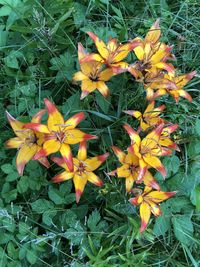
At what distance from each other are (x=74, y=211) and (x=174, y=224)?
0.34 metres

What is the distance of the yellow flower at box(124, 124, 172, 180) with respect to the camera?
132cm

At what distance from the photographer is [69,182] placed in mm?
1494

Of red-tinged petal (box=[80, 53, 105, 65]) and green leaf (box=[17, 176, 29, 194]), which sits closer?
red-tinged petal (box=[80, 53, 105, 65])

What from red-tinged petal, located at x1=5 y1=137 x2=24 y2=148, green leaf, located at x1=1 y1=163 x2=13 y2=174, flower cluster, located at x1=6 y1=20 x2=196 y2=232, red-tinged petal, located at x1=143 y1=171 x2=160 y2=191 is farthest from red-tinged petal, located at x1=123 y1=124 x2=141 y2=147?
green leaf, located at x1=1 y1=163 x2=13 y2=174

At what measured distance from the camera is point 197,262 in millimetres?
1572

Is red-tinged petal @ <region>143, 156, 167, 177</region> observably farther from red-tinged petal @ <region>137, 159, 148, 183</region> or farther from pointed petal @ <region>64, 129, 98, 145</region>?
pointed petal @ <region>64, 129, 98, 145</region>

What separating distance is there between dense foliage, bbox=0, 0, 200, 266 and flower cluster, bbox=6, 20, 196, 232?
0.33 ft

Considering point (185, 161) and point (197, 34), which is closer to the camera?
point (185, 161)

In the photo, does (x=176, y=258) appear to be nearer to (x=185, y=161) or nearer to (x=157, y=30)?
(x=185, y=161)

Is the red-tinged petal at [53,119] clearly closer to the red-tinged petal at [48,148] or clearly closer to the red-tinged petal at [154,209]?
the red-tinged petal at [48,148]

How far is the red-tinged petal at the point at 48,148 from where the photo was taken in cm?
124

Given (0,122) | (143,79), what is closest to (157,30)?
(143,79)

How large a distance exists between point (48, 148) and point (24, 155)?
92 millimetres

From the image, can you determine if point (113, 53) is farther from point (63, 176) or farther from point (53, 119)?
point (63, 176)
